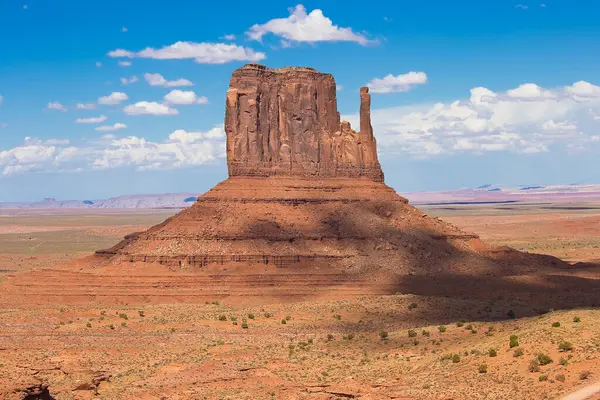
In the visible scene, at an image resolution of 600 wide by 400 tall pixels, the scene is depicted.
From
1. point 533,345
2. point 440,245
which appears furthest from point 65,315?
point 533,345

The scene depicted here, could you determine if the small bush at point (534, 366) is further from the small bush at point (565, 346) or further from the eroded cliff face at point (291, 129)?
the eroded cliff face at point (291, 129)

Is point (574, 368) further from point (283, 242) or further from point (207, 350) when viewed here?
point (283, 242)

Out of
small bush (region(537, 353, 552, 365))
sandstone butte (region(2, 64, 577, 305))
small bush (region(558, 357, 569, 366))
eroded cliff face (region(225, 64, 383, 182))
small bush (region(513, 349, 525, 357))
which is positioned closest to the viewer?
small bush (region(558, 357, 569, 366))

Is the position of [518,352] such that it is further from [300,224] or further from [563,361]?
[300,224]

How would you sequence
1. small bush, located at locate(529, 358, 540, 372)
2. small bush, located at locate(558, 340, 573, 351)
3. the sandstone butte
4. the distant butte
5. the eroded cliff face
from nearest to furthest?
1. small bush, located at locate(529, 358, 540, 372)
2. small bush, located at locate(558, 340, 573, 351)
3. the sandstone butte
4. the distant butte
5. the eroded cliff face

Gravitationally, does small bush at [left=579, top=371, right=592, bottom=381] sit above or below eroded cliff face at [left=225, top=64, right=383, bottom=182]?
below

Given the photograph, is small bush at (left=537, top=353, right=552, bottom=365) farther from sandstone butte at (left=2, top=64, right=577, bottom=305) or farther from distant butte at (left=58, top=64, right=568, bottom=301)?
distant butte at (left=58, top=64, right=568, bottom=301)

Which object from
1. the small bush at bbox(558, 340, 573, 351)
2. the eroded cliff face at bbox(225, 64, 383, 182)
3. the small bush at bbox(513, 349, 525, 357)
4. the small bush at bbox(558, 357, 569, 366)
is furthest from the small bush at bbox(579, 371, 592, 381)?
the eroded cliff face at bbox(225, 64, 383, 182)
